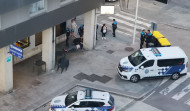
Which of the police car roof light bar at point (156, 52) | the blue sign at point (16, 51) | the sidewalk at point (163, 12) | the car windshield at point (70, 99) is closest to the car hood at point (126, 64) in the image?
the police car roof light bar at point (156, 52)

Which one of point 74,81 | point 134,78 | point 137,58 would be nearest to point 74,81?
point 74,81

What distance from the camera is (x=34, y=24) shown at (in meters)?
27.5

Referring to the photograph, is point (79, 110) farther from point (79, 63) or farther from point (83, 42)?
point (83, 42)

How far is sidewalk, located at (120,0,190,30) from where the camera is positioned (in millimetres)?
40819

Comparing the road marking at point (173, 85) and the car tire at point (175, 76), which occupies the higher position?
the car tire at point (175, 76)

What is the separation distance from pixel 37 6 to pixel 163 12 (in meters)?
18.5

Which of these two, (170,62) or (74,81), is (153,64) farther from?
(74,81)

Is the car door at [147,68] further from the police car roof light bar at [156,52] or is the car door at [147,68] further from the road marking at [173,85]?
the road marking at [173,85]

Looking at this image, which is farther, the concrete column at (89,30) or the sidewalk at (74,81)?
the concrete column at (89,30)

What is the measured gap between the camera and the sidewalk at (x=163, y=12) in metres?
40.8

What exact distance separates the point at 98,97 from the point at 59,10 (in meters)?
7.21

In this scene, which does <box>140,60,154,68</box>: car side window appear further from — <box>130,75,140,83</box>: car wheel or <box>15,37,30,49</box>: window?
<box>15,37,30,49</box>: window

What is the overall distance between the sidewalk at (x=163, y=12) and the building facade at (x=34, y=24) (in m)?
9.35

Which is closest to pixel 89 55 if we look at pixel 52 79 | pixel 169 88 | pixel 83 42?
pixel 83 42
